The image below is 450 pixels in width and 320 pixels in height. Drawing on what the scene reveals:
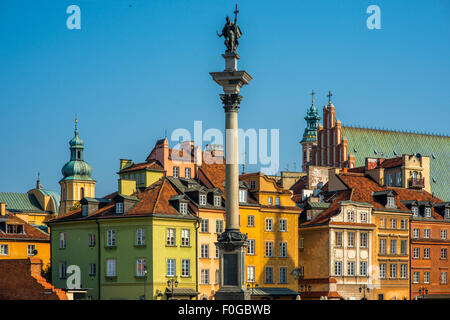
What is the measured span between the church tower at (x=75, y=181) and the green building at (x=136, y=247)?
6111cm

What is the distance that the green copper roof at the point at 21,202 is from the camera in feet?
488

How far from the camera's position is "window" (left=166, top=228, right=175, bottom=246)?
8631 centimetres

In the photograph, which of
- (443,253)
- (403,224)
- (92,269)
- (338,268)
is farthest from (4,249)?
(443,253)

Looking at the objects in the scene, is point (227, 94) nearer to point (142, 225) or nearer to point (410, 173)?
point (142, 225)

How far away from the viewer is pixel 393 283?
101188 millimetres

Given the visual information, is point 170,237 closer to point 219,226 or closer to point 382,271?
point 219,226

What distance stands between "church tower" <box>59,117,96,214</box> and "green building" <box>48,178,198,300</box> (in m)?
61.1

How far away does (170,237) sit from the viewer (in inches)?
3408

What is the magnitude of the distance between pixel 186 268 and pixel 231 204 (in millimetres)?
27662

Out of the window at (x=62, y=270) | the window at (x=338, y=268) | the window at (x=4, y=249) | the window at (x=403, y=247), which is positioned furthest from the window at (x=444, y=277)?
the window at (x=4, y=249)

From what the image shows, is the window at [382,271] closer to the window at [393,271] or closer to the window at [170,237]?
the window at [393,271]

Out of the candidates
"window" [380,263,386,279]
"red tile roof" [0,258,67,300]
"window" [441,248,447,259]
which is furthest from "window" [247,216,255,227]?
"red tile roof" [0,258,67,300]

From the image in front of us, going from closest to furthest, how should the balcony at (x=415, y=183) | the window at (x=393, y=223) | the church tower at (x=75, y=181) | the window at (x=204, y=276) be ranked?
the window at (x=204, y=276) → the window at (x=393, y=223) → the balcony at (x=415, y=183) → the church tower at (x=75, y=181)
